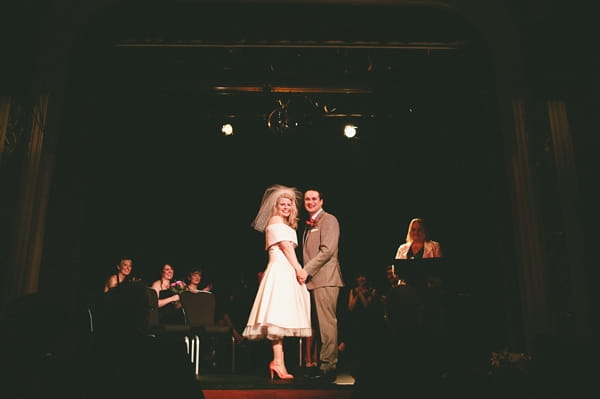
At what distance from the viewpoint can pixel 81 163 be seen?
4059 millimetres

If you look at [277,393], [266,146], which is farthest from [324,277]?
[266,146]

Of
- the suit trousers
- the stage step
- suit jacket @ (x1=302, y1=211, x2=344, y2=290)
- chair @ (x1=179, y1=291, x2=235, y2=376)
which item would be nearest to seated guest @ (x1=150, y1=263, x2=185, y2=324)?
chair @ (x1=179, y1=291, x2=235, y2=376)

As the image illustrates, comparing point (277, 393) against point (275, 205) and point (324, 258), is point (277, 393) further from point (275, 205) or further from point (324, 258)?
point (275, 205)

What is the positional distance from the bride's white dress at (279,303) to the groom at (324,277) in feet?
0.48

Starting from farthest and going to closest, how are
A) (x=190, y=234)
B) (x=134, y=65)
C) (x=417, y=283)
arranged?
(x=190, y=234)
(x=134, y=65)
(x=417, y=283)

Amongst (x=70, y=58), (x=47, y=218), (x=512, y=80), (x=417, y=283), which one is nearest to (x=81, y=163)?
(x=47, y=218)

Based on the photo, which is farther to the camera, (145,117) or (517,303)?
(145,117)

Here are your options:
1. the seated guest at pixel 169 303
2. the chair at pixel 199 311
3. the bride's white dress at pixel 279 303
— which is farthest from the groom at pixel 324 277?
the seated guest at pixel 169 303

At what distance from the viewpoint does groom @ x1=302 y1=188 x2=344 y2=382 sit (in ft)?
13.6

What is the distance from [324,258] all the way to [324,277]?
181 millimetres

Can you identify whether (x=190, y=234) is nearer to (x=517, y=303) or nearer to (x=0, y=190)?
(x=0, y=190)

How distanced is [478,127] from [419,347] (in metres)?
3.69

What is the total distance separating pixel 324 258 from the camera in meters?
4.34

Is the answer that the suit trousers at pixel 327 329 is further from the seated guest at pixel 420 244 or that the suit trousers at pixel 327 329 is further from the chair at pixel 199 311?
the chair at pixel 199 311
